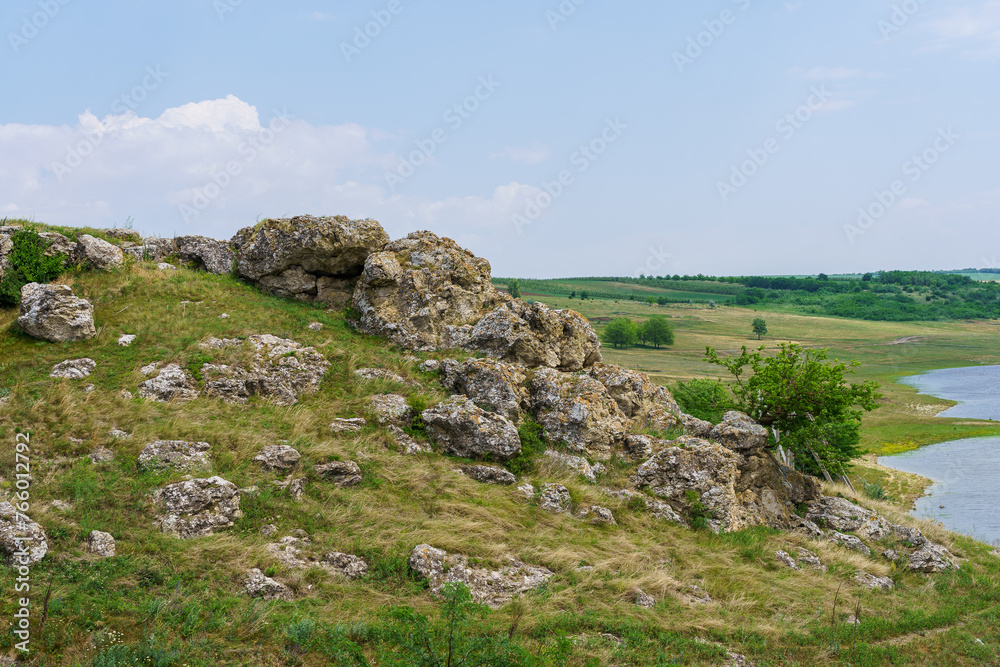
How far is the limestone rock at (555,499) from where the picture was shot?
13578mm

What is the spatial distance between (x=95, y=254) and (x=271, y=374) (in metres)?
7.99

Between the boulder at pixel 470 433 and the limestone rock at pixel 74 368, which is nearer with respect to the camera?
the limestone rock at pixel 74 368

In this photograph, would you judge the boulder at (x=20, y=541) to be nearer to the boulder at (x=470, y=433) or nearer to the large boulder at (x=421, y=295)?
the boulder at (x=470, y=433)

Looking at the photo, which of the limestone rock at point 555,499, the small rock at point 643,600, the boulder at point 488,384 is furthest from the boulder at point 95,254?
the small rock at point 643,600

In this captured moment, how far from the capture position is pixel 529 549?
1159cm

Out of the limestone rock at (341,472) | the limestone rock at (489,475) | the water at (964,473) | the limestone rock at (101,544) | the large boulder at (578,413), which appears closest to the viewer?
the limestone rock at (101,544)

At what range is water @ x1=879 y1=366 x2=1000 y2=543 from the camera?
103 feet

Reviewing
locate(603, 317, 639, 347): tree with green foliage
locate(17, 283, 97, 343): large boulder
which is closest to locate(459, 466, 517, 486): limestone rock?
locate(17, 283, 97, 343): large boulder

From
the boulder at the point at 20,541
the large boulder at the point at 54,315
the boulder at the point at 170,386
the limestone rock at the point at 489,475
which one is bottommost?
the limestone rock at the point at 489,475

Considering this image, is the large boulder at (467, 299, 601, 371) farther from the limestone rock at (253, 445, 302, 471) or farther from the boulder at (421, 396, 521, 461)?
the limestone rock at (253, 445, 302, 471)

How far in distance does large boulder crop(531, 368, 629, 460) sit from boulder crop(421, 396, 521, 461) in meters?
1.61

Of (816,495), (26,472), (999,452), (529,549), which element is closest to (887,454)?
(999,452)

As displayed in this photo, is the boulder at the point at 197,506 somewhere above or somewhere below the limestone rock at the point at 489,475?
above

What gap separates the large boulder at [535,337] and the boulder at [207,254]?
9.68 m
